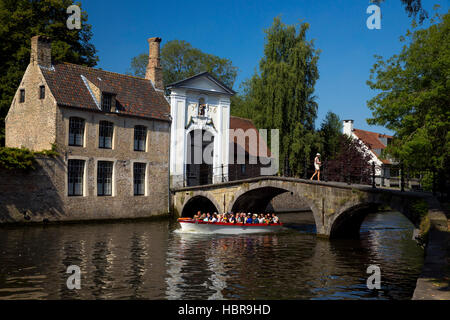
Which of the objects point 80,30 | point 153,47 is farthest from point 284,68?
point 80,30

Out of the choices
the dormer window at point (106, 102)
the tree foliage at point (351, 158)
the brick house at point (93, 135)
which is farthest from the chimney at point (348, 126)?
the dormer window at point (106, 102)

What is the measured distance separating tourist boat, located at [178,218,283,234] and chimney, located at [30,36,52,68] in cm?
1198

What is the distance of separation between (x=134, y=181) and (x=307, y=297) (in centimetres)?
1941

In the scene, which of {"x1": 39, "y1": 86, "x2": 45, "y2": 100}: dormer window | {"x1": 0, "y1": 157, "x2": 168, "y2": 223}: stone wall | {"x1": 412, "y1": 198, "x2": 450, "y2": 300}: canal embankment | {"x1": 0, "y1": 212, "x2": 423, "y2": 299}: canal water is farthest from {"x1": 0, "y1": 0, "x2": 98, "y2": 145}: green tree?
{"x1": 412, "y1": 198, "x2": 450, "y2": 300}: canal embankment

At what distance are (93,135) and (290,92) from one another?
49.0ft

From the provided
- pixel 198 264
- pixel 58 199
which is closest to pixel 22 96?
pixel 58 199

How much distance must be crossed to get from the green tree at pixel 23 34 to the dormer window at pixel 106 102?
3.67 metres

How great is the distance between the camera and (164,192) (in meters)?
30.0

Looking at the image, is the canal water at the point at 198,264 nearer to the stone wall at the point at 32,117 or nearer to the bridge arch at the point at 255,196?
the bridge arch at the point at 255,196

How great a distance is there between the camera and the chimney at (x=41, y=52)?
84.8ft

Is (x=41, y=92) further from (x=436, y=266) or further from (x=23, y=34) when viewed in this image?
(x=436, y=266)

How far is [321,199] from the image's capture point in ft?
67.3

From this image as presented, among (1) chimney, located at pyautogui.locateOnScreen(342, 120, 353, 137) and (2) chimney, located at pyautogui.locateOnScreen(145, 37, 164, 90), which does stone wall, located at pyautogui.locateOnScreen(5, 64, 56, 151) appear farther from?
(1) chimney, located at pyautogui.locateOnScreen(342, 120, 353, 137)

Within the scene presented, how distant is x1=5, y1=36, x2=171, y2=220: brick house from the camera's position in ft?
83.0
